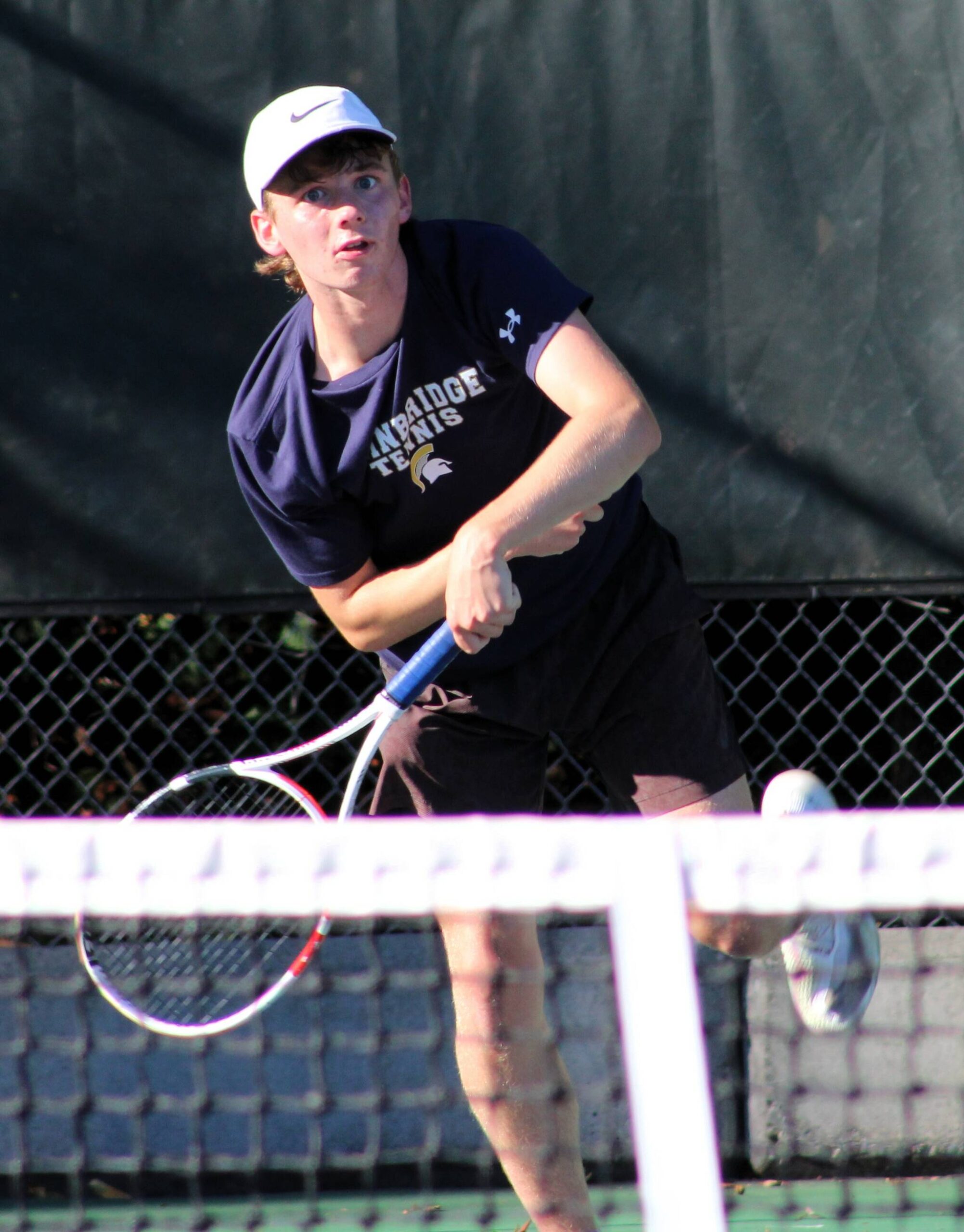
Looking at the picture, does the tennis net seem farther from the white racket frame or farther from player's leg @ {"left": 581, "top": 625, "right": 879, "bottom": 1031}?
player's leg @ {"left": 581, "top": 625, "right": 879, "bottom": 1031}

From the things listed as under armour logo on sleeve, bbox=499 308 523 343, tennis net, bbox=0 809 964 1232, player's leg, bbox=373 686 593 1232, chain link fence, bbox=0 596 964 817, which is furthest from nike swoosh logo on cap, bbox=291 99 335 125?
tennis net, bbox=0 809 964 1232

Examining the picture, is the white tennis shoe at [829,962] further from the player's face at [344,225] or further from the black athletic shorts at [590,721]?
the player's face at [344,225]

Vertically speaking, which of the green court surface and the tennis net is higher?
the tennis net

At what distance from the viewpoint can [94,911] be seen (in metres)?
1.41

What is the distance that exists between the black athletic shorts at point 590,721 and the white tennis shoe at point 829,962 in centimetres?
16

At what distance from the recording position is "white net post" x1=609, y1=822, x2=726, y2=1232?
1211mm

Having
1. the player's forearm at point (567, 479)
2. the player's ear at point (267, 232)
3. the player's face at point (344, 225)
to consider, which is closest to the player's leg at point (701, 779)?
the player's forearm at point (567, 479)

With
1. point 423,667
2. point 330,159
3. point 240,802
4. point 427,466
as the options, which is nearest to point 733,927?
point 423,667

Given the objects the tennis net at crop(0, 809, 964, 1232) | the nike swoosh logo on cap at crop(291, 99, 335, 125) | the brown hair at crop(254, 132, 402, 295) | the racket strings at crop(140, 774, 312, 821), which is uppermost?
the nike swoosh logo on cap at crop(291, 99, 335, 125)

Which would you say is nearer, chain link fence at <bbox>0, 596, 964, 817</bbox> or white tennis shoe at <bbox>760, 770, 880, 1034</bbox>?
white tennis shoe at <bbox>760, 770, 880, 1034</bbox>

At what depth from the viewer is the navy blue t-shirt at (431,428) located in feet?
7.41

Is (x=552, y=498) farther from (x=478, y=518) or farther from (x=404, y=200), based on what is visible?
(x=404, y=200)

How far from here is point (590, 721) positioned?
7.95 ft

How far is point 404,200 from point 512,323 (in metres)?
0.29
